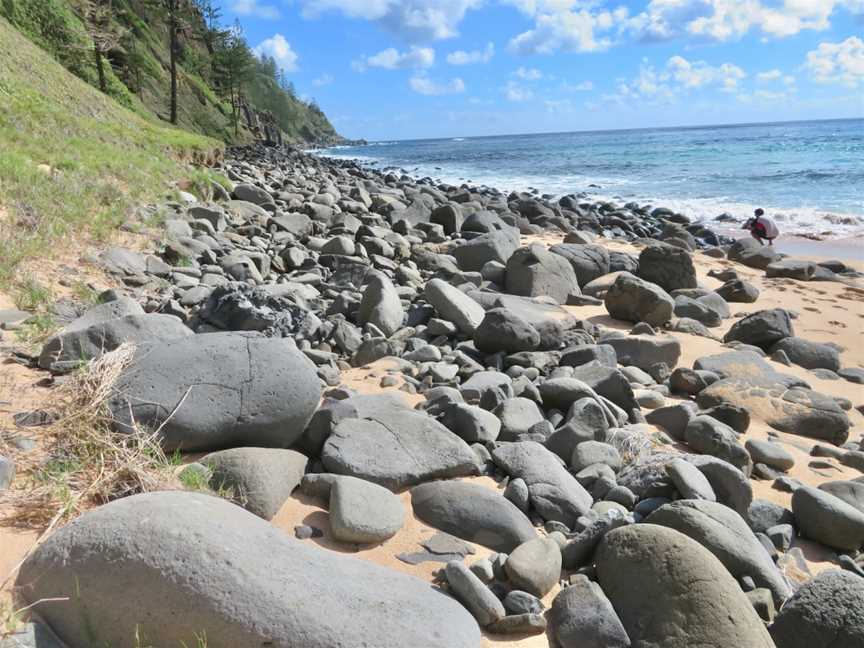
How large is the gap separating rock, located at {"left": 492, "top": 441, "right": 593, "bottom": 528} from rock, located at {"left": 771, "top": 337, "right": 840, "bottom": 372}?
4.29 metres

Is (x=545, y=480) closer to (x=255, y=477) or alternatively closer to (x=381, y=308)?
(x=255, y=477)

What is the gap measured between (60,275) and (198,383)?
2805 mm

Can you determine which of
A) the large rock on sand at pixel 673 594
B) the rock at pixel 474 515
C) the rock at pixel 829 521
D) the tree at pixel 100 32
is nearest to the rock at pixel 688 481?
the rock at pixel 829 521

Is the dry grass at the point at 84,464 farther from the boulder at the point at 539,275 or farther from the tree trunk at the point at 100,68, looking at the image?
the tree trunk at the point at 100,68

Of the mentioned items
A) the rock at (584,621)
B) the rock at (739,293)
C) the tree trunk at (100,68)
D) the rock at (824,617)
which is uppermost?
the tree trunk at (100,68)

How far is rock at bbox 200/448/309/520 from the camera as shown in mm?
2850

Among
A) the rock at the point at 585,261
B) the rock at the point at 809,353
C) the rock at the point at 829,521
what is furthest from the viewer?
the rock at the point at 585,261

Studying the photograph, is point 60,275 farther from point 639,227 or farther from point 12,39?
point 12,39

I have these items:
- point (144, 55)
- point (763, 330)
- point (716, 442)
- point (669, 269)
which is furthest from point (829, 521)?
point (144, 55)

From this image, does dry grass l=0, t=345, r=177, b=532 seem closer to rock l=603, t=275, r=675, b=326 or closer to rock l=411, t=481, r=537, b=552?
rock l=411, t=481, r=537, b=552

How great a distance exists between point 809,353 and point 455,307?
372cm

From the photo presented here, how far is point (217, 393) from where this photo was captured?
126 inches

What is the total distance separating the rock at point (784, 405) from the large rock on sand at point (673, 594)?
286 centimetres

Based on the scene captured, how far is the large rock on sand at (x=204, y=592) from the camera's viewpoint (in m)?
1.91
